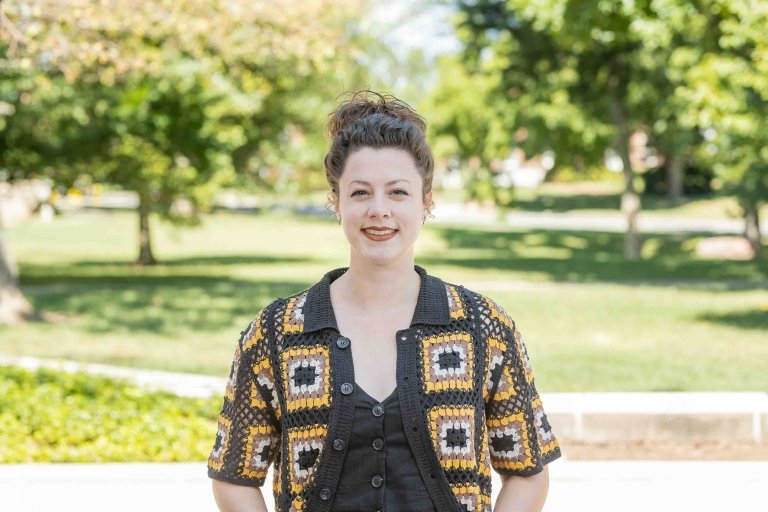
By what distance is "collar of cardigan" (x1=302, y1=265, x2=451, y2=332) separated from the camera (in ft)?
8.29

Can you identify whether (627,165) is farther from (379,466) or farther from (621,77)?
(379,466)

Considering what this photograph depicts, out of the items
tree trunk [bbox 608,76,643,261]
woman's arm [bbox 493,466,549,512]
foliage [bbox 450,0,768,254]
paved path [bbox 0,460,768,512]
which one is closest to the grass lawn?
tree trunk [bbox 608,76,643,261]

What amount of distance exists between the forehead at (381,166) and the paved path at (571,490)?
389cm

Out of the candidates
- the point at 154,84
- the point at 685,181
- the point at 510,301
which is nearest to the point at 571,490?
the point at 154,84

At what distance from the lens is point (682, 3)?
17.5m

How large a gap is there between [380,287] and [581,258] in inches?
1269


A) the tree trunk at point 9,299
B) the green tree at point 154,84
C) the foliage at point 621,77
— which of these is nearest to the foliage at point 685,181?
the foliage at point 621,77

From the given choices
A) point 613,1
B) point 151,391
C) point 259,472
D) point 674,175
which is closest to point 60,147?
point 613,1

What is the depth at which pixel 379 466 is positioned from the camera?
241cm

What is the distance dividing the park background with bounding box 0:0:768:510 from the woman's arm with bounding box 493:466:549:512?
1324 mm

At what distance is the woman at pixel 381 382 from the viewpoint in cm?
242

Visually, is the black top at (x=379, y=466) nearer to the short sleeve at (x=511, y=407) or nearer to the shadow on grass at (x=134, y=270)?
the short sleeve at (x=511, y=407)

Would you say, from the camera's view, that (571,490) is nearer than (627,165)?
Yes

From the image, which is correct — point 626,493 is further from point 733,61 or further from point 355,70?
point 355,70
